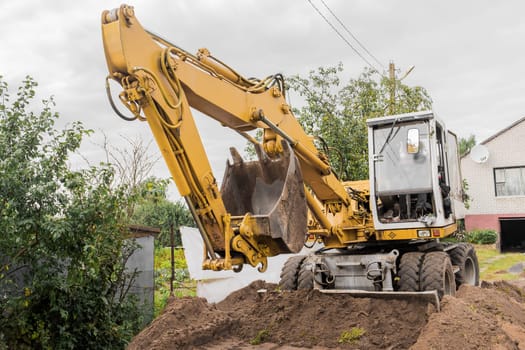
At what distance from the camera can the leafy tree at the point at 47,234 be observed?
614 cm

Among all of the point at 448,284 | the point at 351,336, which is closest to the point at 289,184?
the point at 351,336

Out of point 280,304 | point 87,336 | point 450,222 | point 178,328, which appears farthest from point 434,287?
point 87,336

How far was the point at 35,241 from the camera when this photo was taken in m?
6.38

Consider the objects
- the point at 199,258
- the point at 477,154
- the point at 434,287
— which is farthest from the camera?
the point at 477,154

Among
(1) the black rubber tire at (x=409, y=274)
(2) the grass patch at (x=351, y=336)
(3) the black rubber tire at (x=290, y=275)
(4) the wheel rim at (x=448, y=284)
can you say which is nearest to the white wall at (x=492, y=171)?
(4) the wheel rim at (x=448, y=284)

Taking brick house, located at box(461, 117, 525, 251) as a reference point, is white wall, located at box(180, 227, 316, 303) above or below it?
below

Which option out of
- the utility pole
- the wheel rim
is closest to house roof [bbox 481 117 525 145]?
the utility pole

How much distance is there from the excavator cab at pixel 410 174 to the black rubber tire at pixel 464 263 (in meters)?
Result: 0.83

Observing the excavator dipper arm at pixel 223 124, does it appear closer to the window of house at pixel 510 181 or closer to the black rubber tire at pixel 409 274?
the black rubber tire at pixel 409 274

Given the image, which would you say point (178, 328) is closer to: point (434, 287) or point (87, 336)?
point (87, 336)

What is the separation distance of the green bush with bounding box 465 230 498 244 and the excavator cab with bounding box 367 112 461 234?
17527mm

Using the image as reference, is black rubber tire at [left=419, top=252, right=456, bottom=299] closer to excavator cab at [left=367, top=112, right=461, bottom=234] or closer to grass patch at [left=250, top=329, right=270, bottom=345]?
excavator cab at [left=367, top=112, right=461, bottom=234]

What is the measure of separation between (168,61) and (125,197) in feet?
8.84

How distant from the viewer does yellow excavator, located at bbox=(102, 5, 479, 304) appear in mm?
4938
